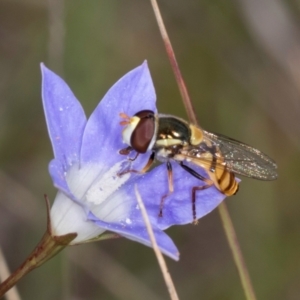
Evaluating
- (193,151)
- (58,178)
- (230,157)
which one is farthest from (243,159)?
(58,178)

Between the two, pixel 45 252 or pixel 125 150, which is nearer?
pixel 45 252

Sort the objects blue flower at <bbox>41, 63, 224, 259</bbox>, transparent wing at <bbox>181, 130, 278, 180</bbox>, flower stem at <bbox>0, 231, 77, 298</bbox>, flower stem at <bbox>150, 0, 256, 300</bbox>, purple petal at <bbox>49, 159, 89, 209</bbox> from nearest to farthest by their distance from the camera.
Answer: purple petal at <bbox>49, 159, 89, 209</bbox>, flower stem at <bbox>0, 231, 77, 298</bbox>, blue flower at <bbox>41, 63, 224, 259</bbox>, transparent wing at <bbox>181, 130, 278, 180</bbox>, flower stem at <bbox>150, 0, 256, 300</bbox>

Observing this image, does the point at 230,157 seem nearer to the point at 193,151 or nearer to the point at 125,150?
the point at 193,151

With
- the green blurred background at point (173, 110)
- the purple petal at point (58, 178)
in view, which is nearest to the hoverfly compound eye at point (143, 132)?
the purple petal at point (58, 178)

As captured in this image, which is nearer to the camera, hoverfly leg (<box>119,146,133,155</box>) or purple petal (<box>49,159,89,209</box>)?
purple petal (<box>49,159,89,209</box>)

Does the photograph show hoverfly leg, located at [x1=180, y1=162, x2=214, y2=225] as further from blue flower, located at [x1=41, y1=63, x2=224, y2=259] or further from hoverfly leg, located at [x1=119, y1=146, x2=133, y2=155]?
hoverfly leg, located at [x1=119, y1=146, x2=133, y2=155]

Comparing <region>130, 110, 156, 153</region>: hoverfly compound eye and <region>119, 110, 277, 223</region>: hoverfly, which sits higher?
<region>130, 110, 156, 153</region>: hoverfly compound eye

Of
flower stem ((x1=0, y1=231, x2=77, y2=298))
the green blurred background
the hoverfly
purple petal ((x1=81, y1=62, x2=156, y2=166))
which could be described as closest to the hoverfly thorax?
the hoverfly
